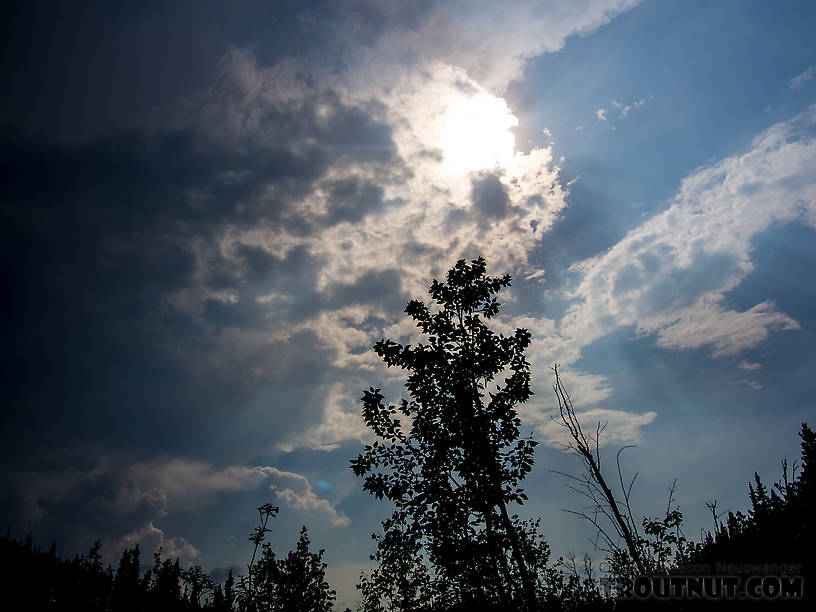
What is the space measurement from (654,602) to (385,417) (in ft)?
24.7

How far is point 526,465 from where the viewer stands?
30.9 ft

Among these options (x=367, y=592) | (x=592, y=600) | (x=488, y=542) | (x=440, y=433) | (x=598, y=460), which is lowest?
(x=367, y=592)

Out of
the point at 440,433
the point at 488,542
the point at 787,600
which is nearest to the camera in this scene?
the point at 787,600

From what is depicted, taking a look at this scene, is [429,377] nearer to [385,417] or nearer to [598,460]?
[385,417]

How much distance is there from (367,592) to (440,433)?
25.9m

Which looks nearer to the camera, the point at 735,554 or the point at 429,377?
the point at 429,377

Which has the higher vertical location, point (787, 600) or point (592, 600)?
point (787, 600)

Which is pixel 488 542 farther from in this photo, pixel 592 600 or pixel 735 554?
pixel 735 554

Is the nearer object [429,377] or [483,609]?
Result: [483,609]

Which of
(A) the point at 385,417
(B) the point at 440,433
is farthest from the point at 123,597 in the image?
(B) the point at 440,433

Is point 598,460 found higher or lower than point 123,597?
higher

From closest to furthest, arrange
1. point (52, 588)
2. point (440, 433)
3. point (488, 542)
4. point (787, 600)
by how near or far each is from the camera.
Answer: point (787, 600) → point (488, 542) → point (440, 433) → point (52, 588)

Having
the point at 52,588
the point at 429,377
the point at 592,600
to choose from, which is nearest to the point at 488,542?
the point at 429,377

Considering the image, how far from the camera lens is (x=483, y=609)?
8.86 metres
